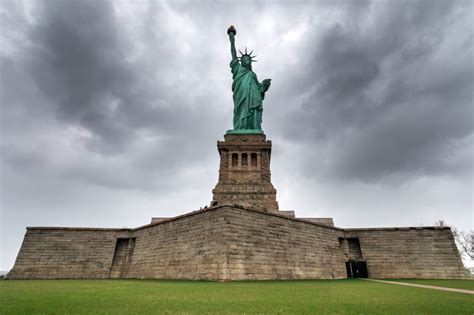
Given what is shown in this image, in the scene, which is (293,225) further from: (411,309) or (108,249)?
(108,249)

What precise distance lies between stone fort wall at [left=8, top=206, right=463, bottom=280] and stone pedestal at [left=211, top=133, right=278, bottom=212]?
9.19 metres

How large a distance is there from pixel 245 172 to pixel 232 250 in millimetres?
17897

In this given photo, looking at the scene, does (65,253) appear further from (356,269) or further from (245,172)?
(356,269)

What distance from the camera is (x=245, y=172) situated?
31391 millimetres

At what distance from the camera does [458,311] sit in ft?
17.5

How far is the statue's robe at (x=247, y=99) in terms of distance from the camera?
36.0 m

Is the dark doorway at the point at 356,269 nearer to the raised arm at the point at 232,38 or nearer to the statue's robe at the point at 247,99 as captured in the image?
the statue's robe at the point at 247,99

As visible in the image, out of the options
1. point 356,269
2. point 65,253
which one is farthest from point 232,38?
point 356,269

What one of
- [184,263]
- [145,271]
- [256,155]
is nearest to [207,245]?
[184,263]

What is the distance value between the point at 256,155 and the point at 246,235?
18.2 metres

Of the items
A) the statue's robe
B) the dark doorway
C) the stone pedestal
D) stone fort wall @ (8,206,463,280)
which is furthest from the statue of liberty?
the dark doorway

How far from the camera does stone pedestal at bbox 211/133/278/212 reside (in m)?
28.5

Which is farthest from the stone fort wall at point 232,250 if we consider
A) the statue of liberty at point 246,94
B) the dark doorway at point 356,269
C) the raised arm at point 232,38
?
the raised arm at point 232,38

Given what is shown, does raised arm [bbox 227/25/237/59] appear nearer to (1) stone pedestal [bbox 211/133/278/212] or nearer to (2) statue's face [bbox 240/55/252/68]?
(2) statue's face [bbox 240/55/252/68]
